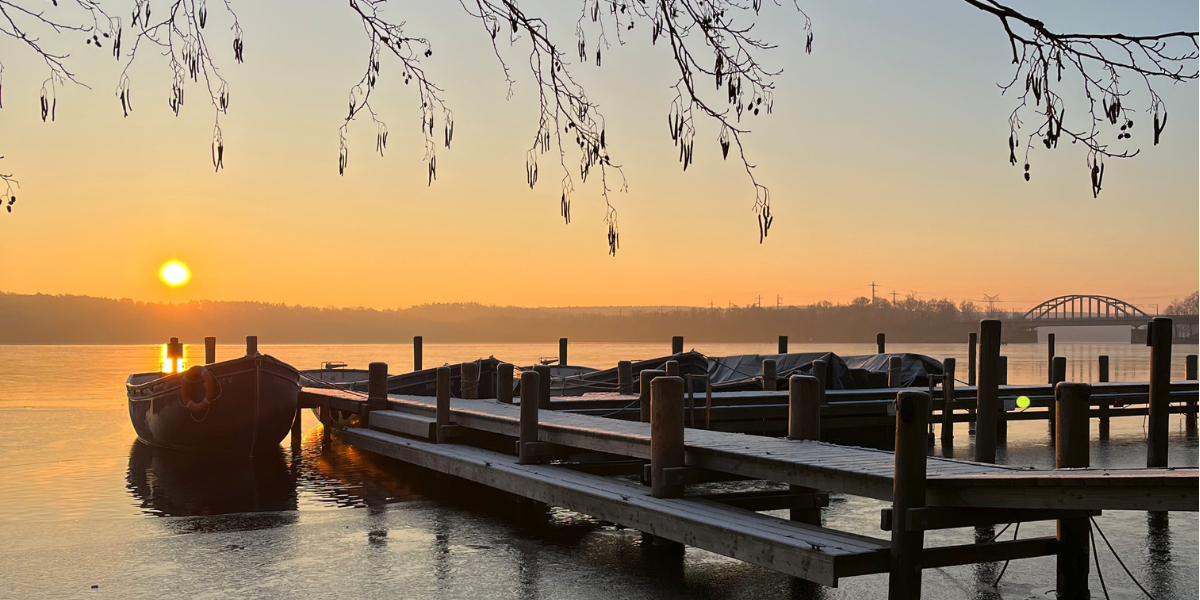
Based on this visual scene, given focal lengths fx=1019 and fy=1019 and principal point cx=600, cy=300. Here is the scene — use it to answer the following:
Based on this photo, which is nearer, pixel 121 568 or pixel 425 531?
pixel 121 568

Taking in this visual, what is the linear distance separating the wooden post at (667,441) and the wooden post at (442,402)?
221 inches

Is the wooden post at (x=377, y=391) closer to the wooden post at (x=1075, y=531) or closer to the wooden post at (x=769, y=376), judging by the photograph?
the wooden post at (x=769, y=376)

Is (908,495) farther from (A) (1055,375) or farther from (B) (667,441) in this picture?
(A) (1055,375)

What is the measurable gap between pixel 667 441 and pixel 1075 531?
3.60m

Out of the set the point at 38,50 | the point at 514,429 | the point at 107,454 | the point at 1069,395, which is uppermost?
the point at 38,50

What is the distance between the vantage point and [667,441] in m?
9.71

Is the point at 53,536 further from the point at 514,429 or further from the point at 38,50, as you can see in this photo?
the point at 38,50

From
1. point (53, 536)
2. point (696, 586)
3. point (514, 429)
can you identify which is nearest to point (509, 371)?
point (514, 429)

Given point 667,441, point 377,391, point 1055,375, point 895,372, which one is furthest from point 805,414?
point 1055,375

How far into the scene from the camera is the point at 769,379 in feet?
76.8

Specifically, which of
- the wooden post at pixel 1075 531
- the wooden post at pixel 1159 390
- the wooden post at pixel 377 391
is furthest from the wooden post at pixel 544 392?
the wooden post at pixel 1075 531

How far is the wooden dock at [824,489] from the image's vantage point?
689cm

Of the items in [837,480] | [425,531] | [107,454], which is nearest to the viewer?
[837,480]

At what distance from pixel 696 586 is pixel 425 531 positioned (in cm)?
397
